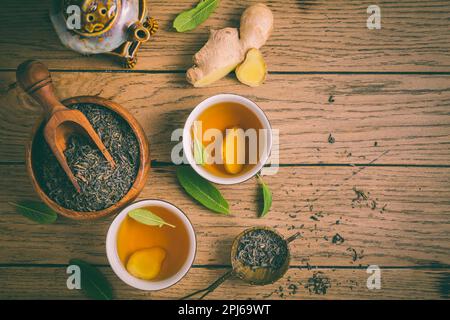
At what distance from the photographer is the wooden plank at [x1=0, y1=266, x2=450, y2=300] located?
853mm

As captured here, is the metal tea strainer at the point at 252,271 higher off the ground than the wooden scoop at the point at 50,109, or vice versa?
the wooden scoop at the point at 50,109

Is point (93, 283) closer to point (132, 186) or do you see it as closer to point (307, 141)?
point (132, 186)

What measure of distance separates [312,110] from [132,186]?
0.38 metres

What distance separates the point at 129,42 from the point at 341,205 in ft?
1.70

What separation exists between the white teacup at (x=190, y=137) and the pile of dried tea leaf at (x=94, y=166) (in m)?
0.09

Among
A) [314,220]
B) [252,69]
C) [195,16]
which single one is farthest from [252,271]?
[195,16]

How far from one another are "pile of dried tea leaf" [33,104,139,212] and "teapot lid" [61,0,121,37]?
13 cm

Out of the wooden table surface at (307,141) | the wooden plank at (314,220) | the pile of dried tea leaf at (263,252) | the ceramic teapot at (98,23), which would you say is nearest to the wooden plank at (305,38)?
the wooden table surface at (307,141)

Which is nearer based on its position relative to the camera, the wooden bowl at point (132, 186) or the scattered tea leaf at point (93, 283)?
the wooden bowl at point (132, 186)

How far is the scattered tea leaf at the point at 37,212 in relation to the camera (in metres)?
0.83

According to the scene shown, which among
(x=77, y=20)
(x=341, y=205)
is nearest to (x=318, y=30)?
(x=341, y=205)

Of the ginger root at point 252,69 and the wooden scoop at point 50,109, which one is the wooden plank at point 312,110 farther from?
the wooden scoop at point 50,109

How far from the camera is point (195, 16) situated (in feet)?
2.74

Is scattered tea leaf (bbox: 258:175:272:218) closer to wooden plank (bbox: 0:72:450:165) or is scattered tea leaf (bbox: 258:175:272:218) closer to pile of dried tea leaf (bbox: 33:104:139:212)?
wooden plank (bbox: 0:72:450:165)
